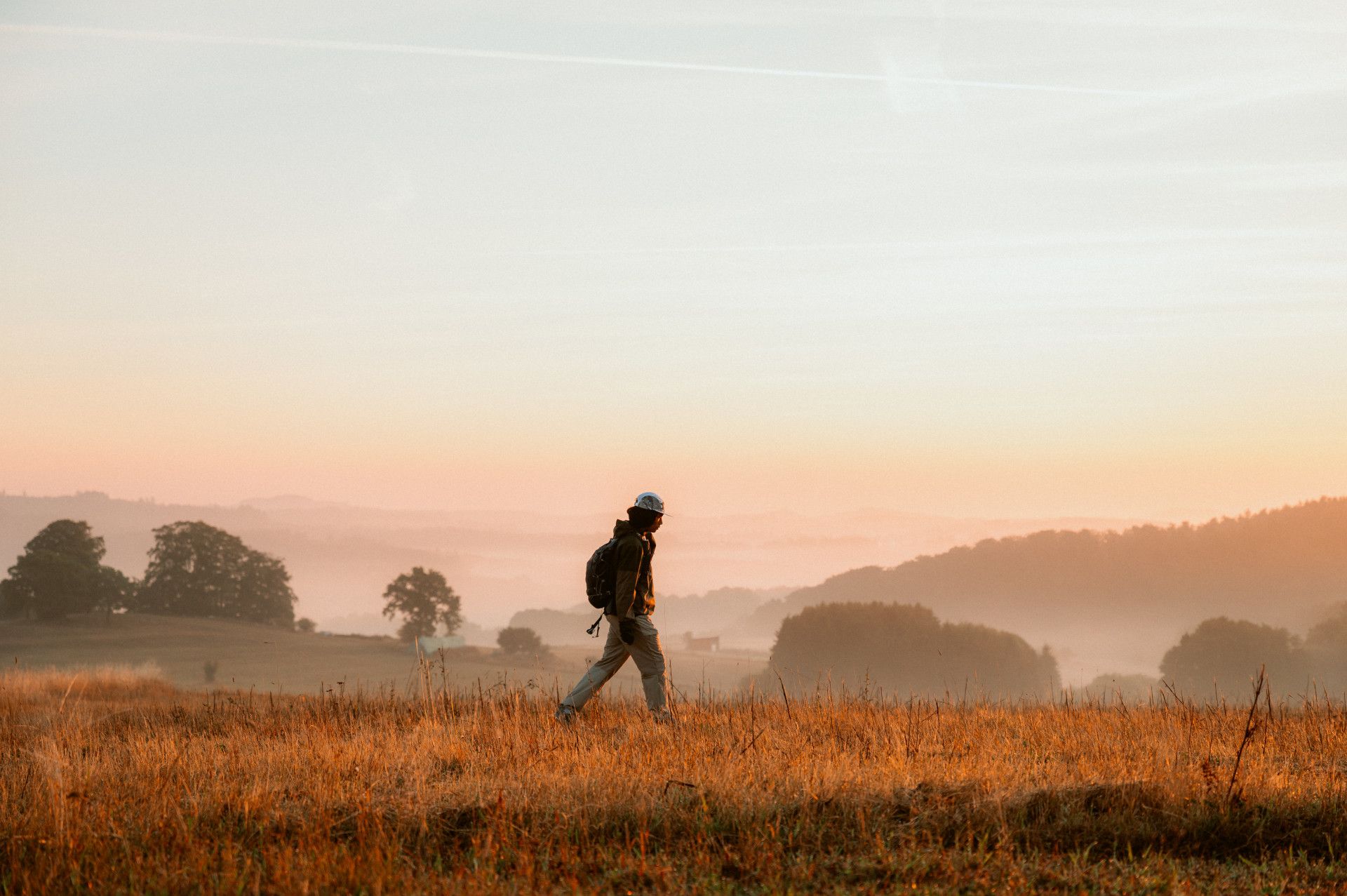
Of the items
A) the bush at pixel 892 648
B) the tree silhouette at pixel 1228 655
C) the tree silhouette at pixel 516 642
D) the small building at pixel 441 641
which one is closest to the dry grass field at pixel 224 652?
the small building at pixel 441 641

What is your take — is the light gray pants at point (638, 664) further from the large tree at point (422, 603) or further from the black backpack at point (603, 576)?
the large tree at point (422, 603)

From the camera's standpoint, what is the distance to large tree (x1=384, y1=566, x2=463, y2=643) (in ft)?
312

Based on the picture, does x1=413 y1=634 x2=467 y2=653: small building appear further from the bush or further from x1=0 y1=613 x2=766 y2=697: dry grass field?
the bush

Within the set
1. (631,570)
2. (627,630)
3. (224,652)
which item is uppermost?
(631,570)

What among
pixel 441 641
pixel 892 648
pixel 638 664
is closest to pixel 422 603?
pixel 441 641

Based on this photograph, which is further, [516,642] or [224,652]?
[516,642]

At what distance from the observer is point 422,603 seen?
95688mm

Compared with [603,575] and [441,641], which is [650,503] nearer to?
[603,575]

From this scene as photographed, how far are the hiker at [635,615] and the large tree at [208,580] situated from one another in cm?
9353

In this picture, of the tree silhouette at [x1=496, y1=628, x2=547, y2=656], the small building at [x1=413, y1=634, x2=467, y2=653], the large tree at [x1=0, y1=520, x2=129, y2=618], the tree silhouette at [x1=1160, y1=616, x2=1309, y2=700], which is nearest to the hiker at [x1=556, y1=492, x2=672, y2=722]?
the small building at [x1=413, y1=634, x2=467, y2=653]

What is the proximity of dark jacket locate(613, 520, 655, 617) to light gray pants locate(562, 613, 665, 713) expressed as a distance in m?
0.24

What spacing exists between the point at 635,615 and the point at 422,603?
8708 cm

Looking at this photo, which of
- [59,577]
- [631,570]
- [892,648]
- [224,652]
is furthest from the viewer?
[892,648]

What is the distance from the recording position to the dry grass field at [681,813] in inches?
267
